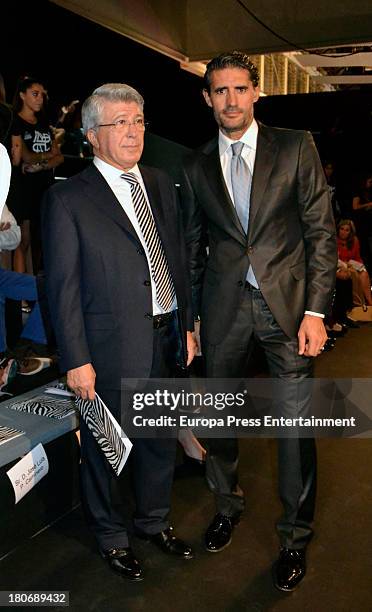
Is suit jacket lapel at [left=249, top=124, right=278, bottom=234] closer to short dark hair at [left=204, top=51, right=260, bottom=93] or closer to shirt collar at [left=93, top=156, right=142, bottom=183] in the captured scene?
short dark hair at [left=204, top=51, right=260, bottom=93]

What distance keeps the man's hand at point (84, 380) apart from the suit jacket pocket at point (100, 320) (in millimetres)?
132

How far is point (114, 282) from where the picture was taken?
1894mm

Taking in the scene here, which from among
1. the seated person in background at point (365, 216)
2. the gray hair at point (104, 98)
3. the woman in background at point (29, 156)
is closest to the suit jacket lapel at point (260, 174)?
the gray hair at point (104, 98)

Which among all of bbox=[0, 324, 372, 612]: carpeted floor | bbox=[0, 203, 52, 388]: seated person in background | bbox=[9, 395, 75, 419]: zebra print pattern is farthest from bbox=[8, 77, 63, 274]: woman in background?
bbox=[0, 324, 372, 612]: carpeted floor

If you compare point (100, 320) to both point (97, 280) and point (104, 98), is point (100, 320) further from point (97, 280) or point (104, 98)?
point (104, 98)

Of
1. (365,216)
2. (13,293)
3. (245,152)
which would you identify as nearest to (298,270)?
(245,152)

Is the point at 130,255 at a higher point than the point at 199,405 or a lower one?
higher

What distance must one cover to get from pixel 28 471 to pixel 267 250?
1214mm

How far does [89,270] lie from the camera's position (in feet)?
6.18

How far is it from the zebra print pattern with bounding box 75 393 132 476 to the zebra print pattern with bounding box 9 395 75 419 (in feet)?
1.64

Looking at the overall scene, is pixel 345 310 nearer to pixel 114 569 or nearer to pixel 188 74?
pixel 188 74

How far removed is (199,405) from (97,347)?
103cm

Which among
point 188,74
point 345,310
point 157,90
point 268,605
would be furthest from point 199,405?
point 188,74

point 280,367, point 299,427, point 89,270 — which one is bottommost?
point 299,427
